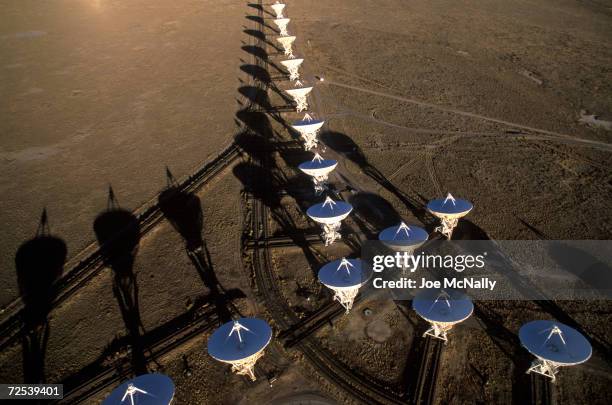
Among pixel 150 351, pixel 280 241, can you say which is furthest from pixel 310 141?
pixel 150 351

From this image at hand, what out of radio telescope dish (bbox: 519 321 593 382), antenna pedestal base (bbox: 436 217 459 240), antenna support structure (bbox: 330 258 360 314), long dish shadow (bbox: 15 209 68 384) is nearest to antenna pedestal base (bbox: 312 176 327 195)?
antenna pedestal base (bbox: 436 217 459 240)

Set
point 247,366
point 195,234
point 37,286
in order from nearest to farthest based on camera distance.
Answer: point 247,366
point 37,286
point 195,234

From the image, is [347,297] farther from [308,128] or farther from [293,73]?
[293,73]

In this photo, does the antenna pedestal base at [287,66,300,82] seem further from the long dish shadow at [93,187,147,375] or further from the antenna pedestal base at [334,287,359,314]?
the antenna pedestal base at [334,287,359,314]

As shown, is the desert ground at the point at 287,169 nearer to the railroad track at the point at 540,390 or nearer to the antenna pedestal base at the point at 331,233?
the railroad track at the point at 540,390

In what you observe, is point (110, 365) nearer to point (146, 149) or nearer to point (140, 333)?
point (140, 333)

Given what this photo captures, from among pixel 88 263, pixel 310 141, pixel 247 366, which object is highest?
pixel 310 141
